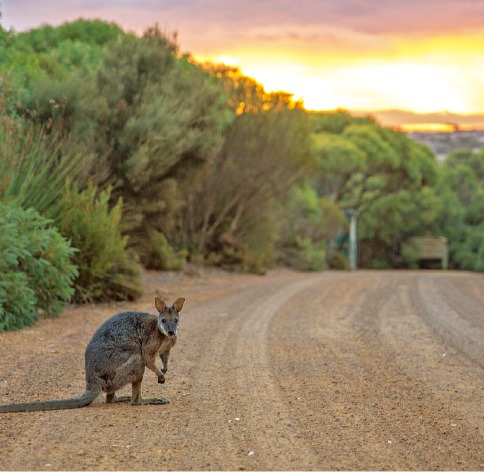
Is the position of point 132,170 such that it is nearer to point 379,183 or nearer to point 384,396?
point 384,396

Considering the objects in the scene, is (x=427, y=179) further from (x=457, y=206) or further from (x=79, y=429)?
(x=79, y=429)

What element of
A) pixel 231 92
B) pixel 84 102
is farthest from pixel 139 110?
pixel 231 92

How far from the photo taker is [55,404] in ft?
26.0

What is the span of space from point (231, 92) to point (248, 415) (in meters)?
23.6

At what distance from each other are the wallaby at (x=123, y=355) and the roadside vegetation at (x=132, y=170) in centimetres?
501

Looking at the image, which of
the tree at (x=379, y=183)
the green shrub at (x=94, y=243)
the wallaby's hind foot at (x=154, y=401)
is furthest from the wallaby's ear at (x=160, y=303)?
the tree at (x=379, y=183)

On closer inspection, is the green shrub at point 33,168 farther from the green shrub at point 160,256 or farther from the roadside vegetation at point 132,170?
the green shrub at point 160,256

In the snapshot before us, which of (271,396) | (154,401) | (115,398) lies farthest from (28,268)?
(271,396)

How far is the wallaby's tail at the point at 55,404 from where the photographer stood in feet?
25.8

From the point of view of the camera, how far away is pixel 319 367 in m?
10.6

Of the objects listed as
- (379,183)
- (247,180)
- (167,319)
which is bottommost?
(379,183)

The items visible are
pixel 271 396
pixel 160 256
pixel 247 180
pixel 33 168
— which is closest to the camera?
pixel 271 396

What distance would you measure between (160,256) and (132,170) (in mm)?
5297

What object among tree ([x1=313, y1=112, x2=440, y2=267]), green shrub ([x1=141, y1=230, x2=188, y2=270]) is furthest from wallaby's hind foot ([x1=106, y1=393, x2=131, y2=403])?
tree ([x1=313, y1=112, x2=440, y2=267])
